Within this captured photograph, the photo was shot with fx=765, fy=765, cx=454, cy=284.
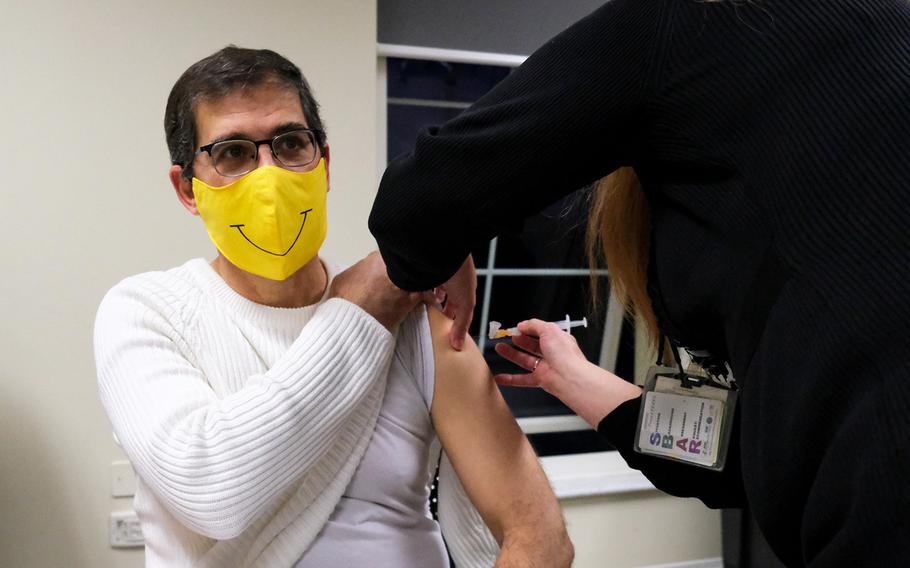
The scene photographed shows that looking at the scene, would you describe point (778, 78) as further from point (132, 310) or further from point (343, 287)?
point (132, 310)

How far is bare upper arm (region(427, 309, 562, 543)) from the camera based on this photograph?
1.47m

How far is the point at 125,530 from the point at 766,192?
2.49m

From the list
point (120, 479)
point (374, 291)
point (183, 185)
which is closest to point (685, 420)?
point (374, 291)

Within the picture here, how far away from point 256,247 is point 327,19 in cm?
151

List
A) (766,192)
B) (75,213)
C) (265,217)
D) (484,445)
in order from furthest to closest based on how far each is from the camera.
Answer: (75,213) < (484,445) < (265,217) < (766,192)

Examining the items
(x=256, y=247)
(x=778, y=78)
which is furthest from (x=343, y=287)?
(x=778, y=78)

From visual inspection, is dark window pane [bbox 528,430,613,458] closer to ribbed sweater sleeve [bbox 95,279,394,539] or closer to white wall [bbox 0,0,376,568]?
white wall [bbox 0,0,376,568]

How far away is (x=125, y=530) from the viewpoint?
2562mm

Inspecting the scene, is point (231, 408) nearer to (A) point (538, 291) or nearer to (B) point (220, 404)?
(B) point (220, 404)

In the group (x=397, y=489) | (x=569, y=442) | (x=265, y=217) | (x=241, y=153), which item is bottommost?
(x=569, y=442)

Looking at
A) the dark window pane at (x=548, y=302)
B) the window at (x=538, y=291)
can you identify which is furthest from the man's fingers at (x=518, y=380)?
the dark window pane at (x=548, y=302)

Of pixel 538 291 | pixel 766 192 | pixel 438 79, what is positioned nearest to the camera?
Answer: pixel 766 192

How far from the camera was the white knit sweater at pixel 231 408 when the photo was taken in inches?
46.6

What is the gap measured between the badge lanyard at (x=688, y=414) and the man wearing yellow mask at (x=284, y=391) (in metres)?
0.38
